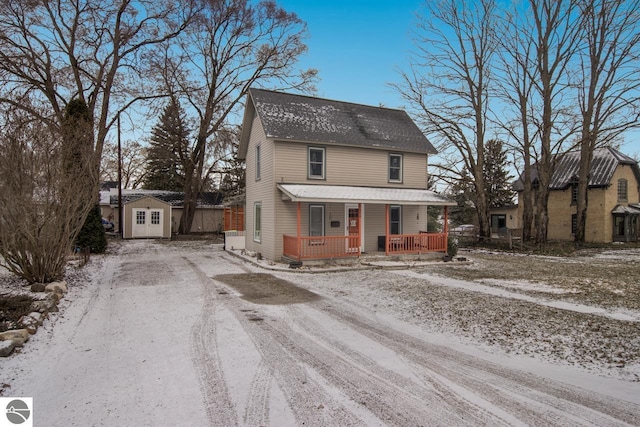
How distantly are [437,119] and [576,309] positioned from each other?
16.8m

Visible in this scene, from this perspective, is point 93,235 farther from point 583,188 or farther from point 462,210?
point 462,210

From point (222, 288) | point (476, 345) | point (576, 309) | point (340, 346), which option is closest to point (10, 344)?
point (340, 346)

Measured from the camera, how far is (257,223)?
17.2 meters

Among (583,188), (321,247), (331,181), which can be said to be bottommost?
(321,247)

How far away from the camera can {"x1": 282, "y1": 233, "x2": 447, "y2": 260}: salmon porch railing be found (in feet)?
45.5

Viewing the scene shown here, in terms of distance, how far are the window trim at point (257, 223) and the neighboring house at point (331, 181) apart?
0.04 meters

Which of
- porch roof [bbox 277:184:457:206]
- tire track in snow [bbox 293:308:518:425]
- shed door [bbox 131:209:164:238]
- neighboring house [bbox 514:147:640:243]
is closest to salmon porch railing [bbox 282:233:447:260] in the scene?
porch roof [bbox 277:184:457:206]

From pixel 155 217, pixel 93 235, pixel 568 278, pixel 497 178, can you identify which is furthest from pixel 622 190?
pixel 155 217

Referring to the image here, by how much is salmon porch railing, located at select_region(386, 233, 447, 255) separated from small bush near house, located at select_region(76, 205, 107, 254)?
1312 cm

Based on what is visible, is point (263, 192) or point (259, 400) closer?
point (259, 400)

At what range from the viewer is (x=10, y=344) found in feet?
16.0

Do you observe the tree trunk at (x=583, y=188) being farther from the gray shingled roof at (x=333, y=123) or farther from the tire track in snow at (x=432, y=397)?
the tire track in snow at (x=432, y=397)

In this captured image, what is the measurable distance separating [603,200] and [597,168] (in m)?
2.66

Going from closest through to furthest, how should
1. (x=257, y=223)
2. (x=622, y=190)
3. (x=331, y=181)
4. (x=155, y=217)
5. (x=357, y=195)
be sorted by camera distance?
(x=357, y=195), (x=331, y=181), (x=257, y=223), (x=622, y=190), (x=155, y=217)
